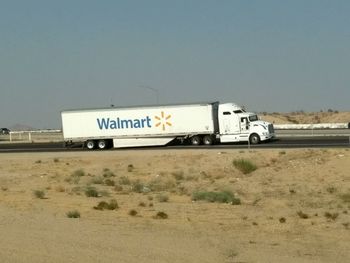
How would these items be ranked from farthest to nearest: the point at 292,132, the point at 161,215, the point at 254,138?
the point at 292,132 < the point at 254,138 < the point at 161,215

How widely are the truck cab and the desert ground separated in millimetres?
9220

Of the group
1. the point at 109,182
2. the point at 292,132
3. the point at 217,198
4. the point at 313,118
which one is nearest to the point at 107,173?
the point at 109,182

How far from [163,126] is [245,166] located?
702 inches

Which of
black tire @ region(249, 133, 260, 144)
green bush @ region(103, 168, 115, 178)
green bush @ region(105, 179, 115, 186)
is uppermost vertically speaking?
black tire @ region(249, 133, 260, 144)

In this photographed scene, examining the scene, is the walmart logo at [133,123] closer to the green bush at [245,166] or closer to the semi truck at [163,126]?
the semi truck at [163,126]

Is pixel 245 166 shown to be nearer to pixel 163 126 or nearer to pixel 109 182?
pixel 109 182

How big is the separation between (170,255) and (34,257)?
7.01 ft

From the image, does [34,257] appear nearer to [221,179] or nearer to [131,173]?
[221,179]

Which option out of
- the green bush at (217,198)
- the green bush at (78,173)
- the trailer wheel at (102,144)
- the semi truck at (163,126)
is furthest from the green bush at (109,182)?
the trailer wheel at (102,144)

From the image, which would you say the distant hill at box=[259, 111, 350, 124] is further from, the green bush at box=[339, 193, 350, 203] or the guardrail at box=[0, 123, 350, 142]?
the green bush at box=[339, 193, 350, 203]

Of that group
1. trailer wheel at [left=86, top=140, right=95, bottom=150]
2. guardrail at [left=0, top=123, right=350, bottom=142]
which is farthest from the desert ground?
guardrail at [left=0, top=123, right=350, bottom=142]

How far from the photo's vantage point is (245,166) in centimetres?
3916

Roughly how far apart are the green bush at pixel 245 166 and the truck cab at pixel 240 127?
1399 cm

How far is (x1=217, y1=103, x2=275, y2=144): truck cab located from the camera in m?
54.1
